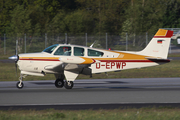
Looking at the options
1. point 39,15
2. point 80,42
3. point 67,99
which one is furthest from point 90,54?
point 39,15

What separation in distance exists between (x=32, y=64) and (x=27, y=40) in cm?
2336

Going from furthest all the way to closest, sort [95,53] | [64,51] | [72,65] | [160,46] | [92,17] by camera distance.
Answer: [92,17], [160,46], [95,53], [64,51], [72,65]

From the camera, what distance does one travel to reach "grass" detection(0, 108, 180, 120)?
26.3ft

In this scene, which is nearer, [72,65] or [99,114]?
[99,114]

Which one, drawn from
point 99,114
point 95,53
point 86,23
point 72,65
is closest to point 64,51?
point 72,65

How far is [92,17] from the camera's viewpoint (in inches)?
2000

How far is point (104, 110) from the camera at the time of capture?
927 cm

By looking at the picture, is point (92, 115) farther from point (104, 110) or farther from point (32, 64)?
point (32, 64)

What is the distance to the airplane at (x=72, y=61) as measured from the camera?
47.2 feet

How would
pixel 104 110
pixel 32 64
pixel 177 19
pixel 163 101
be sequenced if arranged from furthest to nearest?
pixel 177 19 < pixel 32 64 < pixel 163 101 < pixel 104 110

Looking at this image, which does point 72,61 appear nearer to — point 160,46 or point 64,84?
point 64,84

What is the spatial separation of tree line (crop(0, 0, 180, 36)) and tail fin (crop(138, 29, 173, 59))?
1088 inches

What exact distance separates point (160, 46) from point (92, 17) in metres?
35.7

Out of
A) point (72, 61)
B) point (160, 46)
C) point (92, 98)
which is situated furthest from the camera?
point (160, 46)
